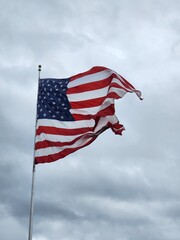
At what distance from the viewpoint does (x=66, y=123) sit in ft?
125

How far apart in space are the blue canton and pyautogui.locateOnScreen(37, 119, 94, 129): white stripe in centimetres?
24

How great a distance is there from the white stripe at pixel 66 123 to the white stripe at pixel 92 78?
2.90 meters

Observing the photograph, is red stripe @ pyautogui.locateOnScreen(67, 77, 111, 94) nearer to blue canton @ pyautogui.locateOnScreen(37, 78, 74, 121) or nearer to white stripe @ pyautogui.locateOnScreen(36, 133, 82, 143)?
blue canton @ pyautogui.locateOnScreen(37, 78, 74, 121)

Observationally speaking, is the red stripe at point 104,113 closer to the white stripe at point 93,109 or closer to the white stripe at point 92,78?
the white stripe at point 93,109

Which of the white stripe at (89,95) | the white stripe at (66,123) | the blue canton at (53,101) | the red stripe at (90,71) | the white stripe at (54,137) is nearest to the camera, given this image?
the white stripe at (54,137)

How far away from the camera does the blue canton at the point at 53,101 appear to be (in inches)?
1518

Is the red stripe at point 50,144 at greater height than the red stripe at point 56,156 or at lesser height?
greater

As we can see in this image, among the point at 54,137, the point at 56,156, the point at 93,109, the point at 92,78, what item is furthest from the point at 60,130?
the point at 92,78

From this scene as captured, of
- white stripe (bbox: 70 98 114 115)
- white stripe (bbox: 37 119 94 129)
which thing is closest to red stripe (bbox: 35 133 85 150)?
white stripe (bbox: 37 119 94 129)

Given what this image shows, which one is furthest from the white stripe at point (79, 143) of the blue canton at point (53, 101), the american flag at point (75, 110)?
the blue canton at point (53, 101)

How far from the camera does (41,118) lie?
126 ft

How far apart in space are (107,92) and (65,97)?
274cm

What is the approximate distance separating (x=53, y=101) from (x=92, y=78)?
9.90 ft

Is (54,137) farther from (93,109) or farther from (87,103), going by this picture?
(87,103)
